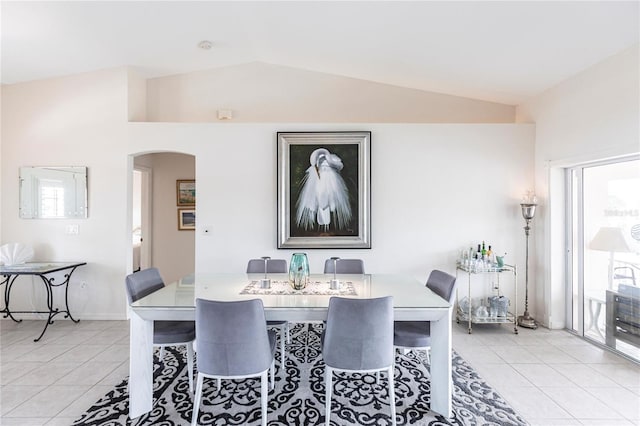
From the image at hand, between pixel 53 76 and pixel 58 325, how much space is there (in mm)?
3152

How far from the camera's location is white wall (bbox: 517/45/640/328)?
286 centimetres

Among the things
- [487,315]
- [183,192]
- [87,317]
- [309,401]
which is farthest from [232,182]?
[487,315]

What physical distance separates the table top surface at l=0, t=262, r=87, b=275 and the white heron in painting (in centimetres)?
279

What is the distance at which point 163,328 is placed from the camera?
251 centimetres

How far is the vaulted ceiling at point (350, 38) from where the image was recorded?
8.90 ft

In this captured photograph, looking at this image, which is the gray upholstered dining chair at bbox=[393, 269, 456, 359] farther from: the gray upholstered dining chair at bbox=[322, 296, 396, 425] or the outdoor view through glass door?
the outdoor view through glass door

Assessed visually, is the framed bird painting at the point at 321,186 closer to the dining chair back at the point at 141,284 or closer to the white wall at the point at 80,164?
the dining chair back at the point at 141,284

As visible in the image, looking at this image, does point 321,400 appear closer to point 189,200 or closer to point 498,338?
point 498,338

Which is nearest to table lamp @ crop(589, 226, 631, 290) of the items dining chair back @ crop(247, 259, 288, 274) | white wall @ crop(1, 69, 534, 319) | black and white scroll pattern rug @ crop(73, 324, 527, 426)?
white wall @ crop(1, 69, 534, 319)

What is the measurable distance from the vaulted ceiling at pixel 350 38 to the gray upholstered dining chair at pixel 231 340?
9.03ft

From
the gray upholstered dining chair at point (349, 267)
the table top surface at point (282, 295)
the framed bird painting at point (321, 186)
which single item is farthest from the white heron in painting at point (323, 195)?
the table top surface at point (282, 295)

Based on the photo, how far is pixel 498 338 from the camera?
11.7 feet

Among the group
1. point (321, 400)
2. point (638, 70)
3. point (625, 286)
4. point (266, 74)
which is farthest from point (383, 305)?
point (266, 74)

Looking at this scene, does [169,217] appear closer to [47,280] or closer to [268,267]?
[47,280]
